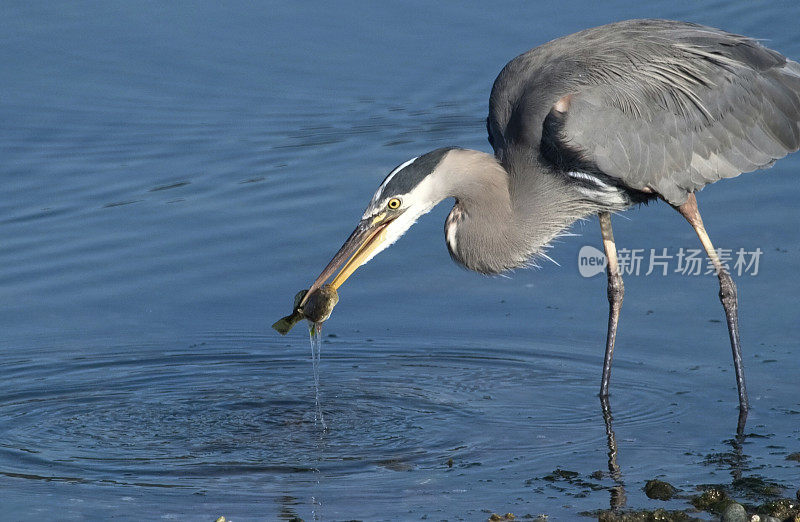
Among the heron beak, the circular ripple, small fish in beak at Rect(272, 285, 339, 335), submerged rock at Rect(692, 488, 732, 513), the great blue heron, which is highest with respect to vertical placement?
the great blue heron

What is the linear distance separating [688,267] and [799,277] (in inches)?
32.5

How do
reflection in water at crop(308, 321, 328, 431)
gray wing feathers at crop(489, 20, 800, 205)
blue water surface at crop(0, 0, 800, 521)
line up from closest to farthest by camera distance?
blue water surface at crop(0, 0, 800, 521), reflection in water at crop(308, 321, 328, 431), gray wing feathers at crop(489, 20, 800, 205)

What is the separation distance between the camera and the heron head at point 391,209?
7.43m

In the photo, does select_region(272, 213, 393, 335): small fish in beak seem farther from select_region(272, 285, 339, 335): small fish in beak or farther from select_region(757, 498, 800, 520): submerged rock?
select_region(757, 498, 800, 520): submerged rock

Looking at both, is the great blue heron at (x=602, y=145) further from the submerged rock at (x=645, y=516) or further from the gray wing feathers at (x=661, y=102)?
the submerged rock at (x=645, y=516)

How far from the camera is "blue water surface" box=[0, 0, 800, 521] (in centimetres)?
698

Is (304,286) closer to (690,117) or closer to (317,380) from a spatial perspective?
(317,380)

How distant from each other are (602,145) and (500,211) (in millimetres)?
747

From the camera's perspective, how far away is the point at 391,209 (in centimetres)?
748

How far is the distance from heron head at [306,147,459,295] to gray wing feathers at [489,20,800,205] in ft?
2.65

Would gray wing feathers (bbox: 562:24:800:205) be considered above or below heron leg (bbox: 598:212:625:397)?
above

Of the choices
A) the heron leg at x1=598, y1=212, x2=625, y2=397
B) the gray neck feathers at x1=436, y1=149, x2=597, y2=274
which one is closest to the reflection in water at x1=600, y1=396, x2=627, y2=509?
the heron leg at x1=598, y1=212, x2=625, y2=397

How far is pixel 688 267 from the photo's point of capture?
10102mm

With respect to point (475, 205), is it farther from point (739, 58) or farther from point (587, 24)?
point (587, 24)
